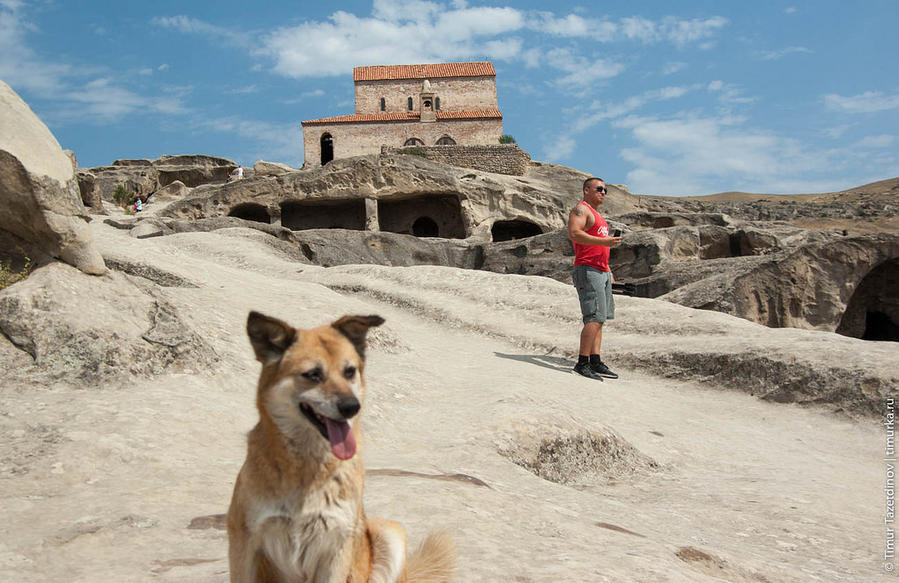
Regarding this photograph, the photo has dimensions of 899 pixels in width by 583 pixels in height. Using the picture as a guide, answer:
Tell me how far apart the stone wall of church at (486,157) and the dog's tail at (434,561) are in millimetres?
27674

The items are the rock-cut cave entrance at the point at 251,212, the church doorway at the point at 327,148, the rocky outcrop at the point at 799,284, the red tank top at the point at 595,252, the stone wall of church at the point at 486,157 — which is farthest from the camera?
the church doorway at the point at 327,148

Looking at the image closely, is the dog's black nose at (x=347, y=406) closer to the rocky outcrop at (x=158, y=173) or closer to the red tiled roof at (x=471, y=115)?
the rocky outcrop at (x=158, y=173)

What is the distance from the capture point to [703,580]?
2.89 metres

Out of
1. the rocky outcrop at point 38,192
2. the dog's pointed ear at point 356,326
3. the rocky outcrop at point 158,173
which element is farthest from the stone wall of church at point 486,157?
the dog's pointed ear at point 356,326

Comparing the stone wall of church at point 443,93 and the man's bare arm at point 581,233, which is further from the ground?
the stone wall of church at point 443,93

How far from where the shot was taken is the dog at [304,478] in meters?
2.12

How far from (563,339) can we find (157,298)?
5620 millimetres

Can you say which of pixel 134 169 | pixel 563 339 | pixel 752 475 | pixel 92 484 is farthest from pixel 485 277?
pixel 134 169

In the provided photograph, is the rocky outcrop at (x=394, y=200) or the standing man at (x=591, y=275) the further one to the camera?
the rocky outcrop at (x=394, y=200)

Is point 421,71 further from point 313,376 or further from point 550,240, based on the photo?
point 313,376

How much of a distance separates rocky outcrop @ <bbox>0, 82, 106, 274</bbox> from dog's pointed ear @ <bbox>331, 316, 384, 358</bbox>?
4511mm

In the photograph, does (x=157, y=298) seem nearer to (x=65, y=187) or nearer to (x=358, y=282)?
(x=65, y=187)

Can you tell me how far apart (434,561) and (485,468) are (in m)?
2.00

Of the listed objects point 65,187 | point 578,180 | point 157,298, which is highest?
point 578,180
